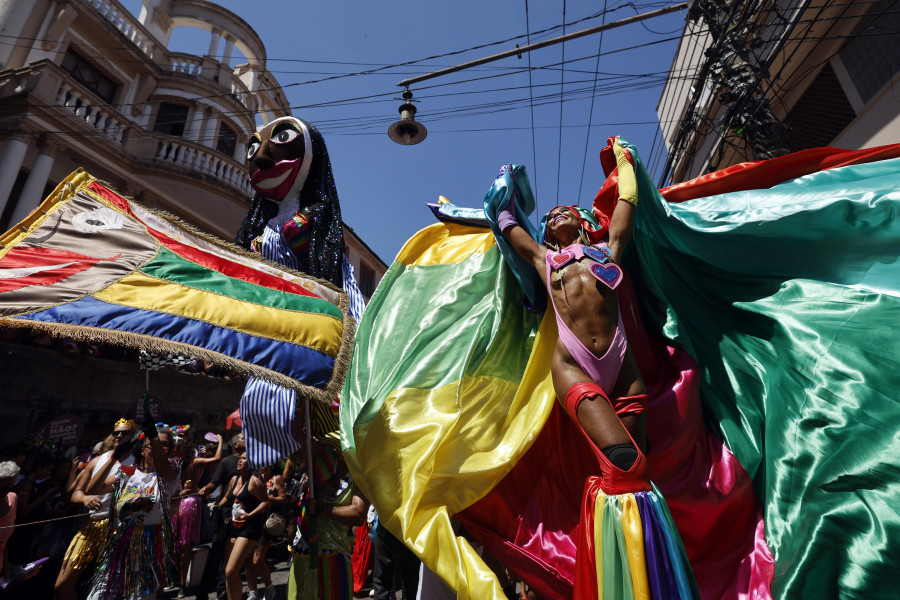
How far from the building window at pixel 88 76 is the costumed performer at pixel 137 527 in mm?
9952

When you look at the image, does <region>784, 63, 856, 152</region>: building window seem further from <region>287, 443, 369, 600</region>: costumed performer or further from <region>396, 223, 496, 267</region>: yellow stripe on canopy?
<region>287, 443, 369, 600</region>: costumed performer

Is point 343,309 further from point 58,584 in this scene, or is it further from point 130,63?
point 130,63

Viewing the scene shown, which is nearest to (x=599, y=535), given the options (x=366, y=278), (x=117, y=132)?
(x=117, y=132)

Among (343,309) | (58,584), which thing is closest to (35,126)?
(58,584)

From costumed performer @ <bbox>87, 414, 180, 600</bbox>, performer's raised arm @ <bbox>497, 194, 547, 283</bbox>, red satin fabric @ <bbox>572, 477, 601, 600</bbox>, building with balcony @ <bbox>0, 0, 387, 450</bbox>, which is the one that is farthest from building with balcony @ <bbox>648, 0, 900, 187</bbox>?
building with balcony @ <bbox>0, 0, 387, 450</bbox>

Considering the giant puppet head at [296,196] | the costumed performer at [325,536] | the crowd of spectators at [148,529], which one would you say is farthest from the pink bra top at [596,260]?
the crowd of spectators at [148,529]

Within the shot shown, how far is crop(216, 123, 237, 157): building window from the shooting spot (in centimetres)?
1364

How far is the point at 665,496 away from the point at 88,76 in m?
14.2

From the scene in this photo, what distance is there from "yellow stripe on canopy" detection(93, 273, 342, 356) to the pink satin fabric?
1057mm

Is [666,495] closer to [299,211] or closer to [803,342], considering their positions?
[803,342]

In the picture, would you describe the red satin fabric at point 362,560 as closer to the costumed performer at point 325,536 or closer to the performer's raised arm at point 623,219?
the costumed performer at point 325,536

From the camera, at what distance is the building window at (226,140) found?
1364 cm

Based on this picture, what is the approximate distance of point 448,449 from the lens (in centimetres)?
215

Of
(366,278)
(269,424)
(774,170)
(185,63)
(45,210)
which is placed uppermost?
(185,63)
